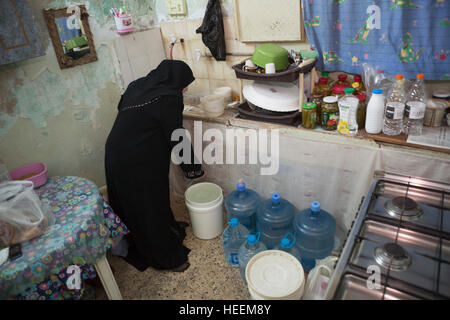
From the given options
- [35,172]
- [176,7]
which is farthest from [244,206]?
[176,7]

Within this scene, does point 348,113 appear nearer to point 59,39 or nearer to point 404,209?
point 404,209

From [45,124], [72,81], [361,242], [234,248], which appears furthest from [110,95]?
[361,242]

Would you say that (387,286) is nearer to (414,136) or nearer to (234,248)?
(414,136)

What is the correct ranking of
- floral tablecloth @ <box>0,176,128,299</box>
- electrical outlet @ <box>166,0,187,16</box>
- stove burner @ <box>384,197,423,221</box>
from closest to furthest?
stove burner @ <box>384,197,423,221</box> → floral tablecloth @ <box>0,176,128,299</box> → electrical outlet @ <box>166,0,187,16</box>

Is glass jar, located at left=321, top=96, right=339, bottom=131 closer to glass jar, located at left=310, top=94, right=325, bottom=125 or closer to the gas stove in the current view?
glass jar, located at left=310, top=94, right=325, bottom=125

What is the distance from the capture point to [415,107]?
146 cm

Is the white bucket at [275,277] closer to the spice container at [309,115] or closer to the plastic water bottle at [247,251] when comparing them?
the plastic water bottle at [247,251]

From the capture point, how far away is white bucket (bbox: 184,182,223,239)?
201cm

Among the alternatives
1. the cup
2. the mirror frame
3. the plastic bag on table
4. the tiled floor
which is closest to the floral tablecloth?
the plastic bag on table

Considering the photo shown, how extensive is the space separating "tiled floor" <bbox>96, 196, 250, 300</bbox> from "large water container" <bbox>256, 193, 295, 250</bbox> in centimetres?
30

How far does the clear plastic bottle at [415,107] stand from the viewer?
57.8 inches

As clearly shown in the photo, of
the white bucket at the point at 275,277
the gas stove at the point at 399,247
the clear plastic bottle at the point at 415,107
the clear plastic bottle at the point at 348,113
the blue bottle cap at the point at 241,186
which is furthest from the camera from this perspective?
the blue bottle cap at the point at 241,186

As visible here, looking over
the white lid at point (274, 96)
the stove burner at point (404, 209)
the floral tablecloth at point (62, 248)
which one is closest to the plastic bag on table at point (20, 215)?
the floral tablecloth at point (62, 248)

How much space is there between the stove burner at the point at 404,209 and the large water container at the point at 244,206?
1.06 m
